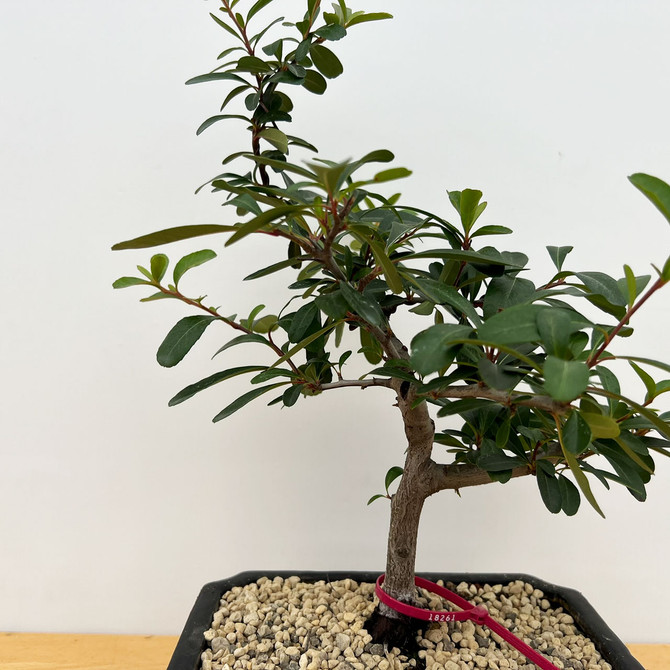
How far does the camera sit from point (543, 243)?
1.48m

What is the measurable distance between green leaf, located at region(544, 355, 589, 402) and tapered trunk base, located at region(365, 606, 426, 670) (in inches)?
27.6

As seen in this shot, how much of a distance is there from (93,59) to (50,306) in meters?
0.55

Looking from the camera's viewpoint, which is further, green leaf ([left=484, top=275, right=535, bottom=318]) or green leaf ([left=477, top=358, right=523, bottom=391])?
green leaf ([left=484, top=275, right=535, bottom=318])

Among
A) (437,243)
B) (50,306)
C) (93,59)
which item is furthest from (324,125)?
(50,306)

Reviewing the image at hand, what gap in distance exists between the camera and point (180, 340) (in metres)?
0.86

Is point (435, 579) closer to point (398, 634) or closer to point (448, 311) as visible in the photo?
point (398, 634)

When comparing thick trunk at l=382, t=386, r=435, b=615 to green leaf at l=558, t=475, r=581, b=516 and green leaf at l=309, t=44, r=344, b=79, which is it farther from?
green leaf at l=309, t=44, r=344, b=79

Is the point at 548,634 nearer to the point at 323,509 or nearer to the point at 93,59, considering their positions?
the point at 323,509

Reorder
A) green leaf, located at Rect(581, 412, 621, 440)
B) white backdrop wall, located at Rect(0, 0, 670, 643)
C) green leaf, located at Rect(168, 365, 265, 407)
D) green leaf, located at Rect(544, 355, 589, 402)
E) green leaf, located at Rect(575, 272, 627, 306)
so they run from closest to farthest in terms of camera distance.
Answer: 1. green leaf, located at Rect(544, 355, 589, 402)
2. green leaf, located at Rect(581, 412, 621, 440)
3. green leaf, located at Rect(575, 272, 627, 306)
4. green leaf, located at Rect(168, 365, 265, 407)
5. white backdrop wall, located at Rect(0, 0, 670, 643)

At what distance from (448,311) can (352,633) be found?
0.59 m

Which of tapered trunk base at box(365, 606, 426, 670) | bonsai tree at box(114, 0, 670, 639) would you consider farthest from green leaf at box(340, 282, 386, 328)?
tapered trunk base at box(365, 606, 426, 670)

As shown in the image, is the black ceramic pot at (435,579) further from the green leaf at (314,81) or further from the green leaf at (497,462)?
the green leaf at (314,81)

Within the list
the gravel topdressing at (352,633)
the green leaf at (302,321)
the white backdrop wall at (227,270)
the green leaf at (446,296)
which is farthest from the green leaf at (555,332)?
the white backdrop wall at (227,270)

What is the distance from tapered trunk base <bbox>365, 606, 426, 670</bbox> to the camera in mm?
1086
